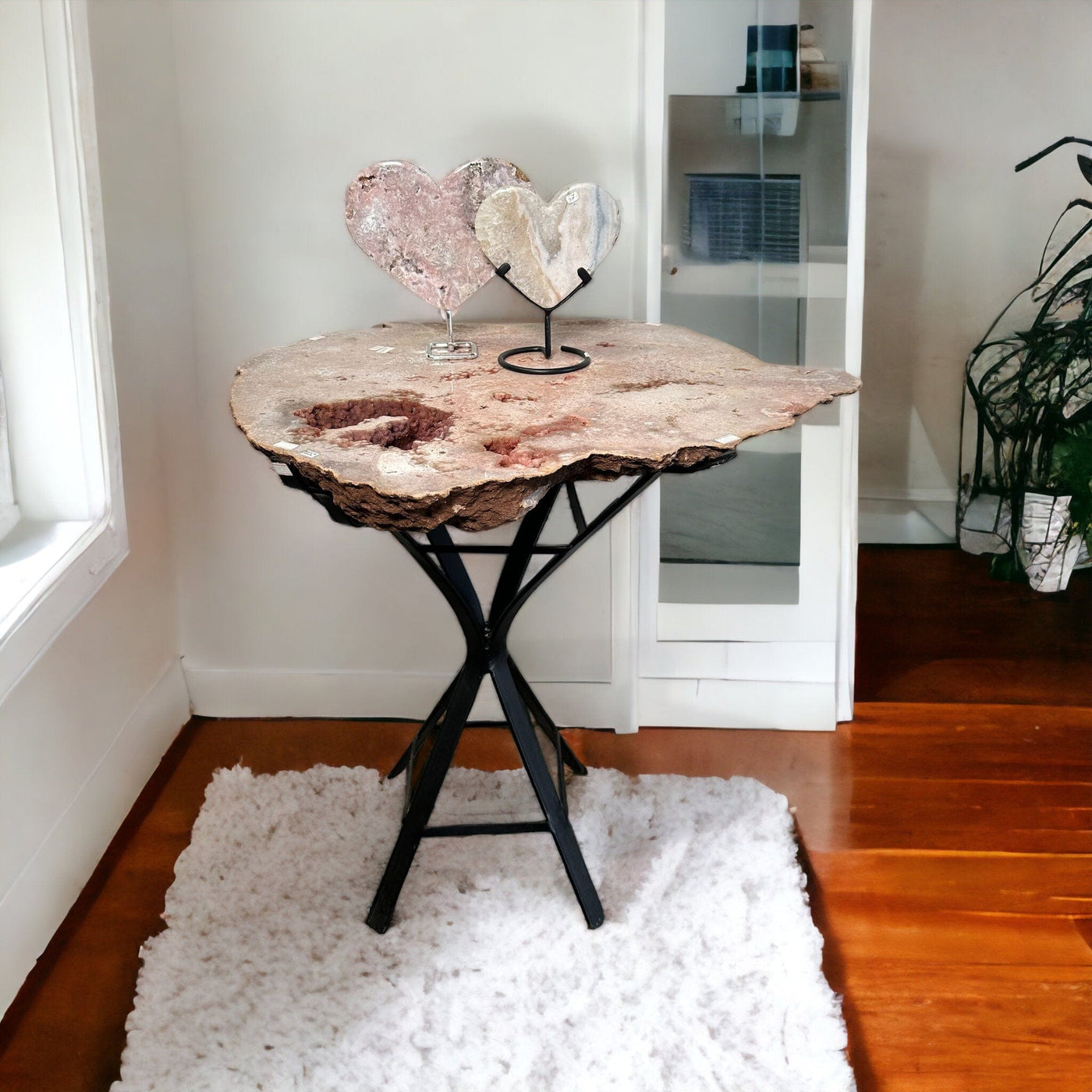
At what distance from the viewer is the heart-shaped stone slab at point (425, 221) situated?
1.86 m

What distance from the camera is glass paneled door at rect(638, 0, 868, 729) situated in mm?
2148

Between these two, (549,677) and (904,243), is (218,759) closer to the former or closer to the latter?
(549,677)

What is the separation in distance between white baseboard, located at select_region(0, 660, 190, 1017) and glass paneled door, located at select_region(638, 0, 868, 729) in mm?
967

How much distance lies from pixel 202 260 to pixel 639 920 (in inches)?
57.2

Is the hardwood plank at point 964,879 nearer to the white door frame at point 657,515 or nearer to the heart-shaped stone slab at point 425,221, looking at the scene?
the white door frame at point 657,515

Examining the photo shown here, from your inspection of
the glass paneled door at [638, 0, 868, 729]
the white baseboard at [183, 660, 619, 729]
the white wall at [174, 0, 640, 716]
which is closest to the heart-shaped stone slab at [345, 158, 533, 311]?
the white wall at [174, 0, 640, 716]

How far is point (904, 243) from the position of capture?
3.25m

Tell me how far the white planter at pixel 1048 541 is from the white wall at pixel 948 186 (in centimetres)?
46

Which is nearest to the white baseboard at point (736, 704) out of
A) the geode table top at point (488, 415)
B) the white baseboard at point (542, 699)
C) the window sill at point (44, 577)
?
the white baseboard at point (542, 699)

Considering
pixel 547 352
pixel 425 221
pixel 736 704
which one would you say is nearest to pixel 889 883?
pixel 736 704

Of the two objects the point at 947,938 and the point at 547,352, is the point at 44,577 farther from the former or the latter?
the point at 947,938

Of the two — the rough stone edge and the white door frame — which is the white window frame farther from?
the white door frame

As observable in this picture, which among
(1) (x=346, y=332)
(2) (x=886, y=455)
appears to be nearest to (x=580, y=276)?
(1) (x=346, y=332)

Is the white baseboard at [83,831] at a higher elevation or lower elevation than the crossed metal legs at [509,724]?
lower
